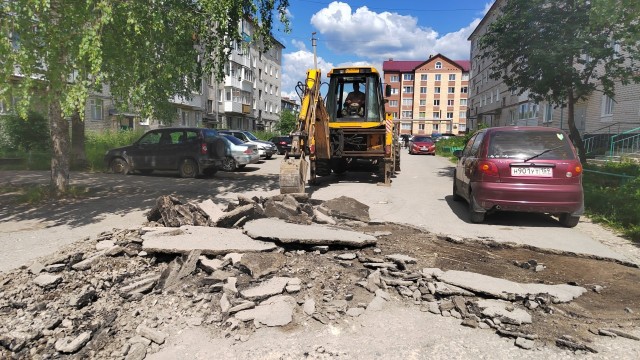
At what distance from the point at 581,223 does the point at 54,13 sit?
9.83m

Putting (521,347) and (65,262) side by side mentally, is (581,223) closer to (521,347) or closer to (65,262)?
(521,347)

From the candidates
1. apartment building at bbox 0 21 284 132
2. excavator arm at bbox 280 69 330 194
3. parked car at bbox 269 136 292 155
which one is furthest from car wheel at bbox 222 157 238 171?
apartment building at bbox 0 21 284 132

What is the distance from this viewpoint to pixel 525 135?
6.93m

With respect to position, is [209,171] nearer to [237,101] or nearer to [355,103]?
[355,103]

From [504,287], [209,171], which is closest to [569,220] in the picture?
[504,287]

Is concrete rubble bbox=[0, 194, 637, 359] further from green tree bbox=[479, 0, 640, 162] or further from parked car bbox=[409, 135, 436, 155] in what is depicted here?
parked car bbox=[409, 135, 436, 155]

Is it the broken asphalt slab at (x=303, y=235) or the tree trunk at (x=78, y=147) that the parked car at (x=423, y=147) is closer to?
the tree trunk at (x=78, y=147)

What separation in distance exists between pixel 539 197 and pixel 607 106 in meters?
20.9

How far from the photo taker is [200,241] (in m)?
4.98

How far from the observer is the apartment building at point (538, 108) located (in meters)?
20.2

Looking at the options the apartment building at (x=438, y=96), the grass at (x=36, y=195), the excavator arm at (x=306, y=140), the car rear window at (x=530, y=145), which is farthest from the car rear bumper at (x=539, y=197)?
the apartment building at (x=438, y=96)

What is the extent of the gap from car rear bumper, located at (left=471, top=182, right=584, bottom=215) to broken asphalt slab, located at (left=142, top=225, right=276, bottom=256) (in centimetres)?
404

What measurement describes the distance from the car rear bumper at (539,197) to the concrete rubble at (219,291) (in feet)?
8.90

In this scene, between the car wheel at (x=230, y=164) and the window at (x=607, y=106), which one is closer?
the car wheel at (x=230, y=164)
